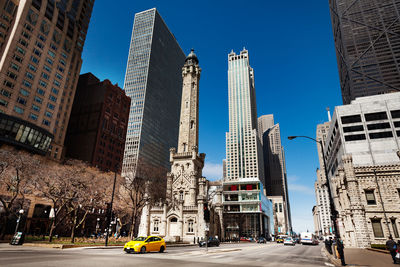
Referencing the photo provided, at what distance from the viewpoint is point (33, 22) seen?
80.1 meters

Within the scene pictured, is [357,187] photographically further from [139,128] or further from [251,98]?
[251,98]

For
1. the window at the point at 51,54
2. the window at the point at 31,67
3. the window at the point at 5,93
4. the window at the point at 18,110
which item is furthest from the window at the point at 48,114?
the window at the point at 51,54

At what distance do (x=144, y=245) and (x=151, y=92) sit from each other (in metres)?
133

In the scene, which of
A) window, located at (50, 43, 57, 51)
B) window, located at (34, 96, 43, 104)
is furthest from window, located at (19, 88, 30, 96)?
window, located at (50, 43, 57, 51)

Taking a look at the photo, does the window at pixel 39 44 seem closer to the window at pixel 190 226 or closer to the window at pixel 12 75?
the window at pixel 12 75

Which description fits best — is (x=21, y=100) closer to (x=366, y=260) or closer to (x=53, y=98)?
(x=53, y=98)

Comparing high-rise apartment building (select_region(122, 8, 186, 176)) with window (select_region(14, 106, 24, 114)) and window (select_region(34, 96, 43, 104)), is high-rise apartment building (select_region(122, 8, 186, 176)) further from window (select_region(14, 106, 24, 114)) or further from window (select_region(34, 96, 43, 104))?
window (select_region(14, 106, 24, 114))

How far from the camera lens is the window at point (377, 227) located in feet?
115

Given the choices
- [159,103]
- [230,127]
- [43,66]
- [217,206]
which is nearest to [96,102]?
[43,66]

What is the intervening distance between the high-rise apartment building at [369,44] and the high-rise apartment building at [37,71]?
11440 centimetres

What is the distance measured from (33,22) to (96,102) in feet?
125

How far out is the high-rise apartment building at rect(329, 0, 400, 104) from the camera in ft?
309

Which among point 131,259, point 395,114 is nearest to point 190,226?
point 131,259

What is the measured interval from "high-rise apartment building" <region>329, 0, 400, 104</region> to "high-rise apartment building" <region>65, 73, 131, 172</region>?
342 feet
